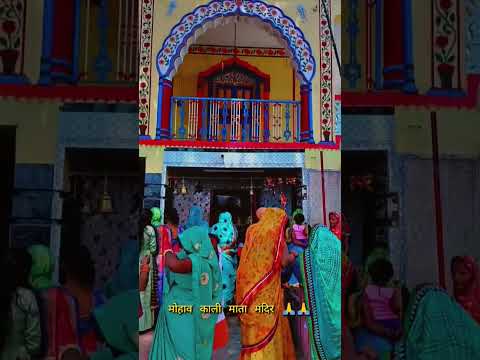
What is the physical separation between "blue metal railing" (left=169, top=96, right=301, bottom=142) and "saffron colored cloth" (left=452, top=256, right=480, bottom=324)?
91 centimetres

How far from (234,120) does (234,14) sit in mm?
468

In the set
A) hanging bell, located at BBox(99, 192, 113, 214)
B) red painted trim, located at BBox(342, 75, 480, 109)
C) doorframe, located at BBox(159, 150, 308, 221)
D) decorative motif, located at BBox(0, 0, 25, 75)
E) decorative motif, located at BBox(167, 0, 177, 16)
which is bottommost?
hanging bell, located at BBox(99, 192, 113, 214)

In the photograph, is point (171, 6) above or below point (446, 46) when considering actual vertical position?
above

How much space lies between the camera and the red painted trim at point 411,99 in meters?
2.10

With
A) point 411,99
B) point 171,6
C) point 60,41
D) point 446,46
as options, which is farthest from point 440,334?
point 60,41

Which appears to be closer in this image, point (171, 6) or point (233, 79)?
point (171, 6)

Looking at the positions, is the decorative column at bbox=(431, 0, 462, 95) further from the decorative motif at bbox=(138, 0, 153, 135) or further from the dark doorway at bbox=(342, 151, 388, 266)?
the decorative motif at bbox=(138, 0, 153, 135)

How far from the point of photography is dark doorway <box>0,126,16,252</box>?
2.05 metres

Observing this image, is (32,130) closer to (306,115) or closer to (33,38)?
(33,38)

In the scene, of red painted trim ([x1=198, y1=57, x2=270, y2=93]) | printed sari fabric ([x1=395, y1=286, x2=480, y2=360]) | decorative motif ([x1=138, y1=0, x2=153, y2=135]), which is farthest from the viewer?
red painted trim ([x1=198, y1=57, x2=270, y2=93])

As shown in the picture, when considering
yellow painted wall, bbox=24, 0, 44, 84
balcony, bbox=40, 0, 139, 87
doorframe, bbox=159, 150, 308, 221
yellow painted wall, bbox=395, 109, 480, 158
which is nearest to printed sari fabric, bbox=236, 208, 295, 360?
doorframe, bbox=159, 150, 308, 221

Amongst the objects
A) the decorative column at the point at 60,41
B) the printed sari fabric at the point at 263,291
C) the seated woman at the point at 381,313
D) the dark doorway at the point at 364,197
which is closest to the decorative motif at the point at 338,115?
the dark doorway at the point at 364,197

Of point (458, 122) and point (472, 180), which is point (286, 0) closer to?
point (458, 122)

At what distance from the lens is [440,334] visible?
195cm
